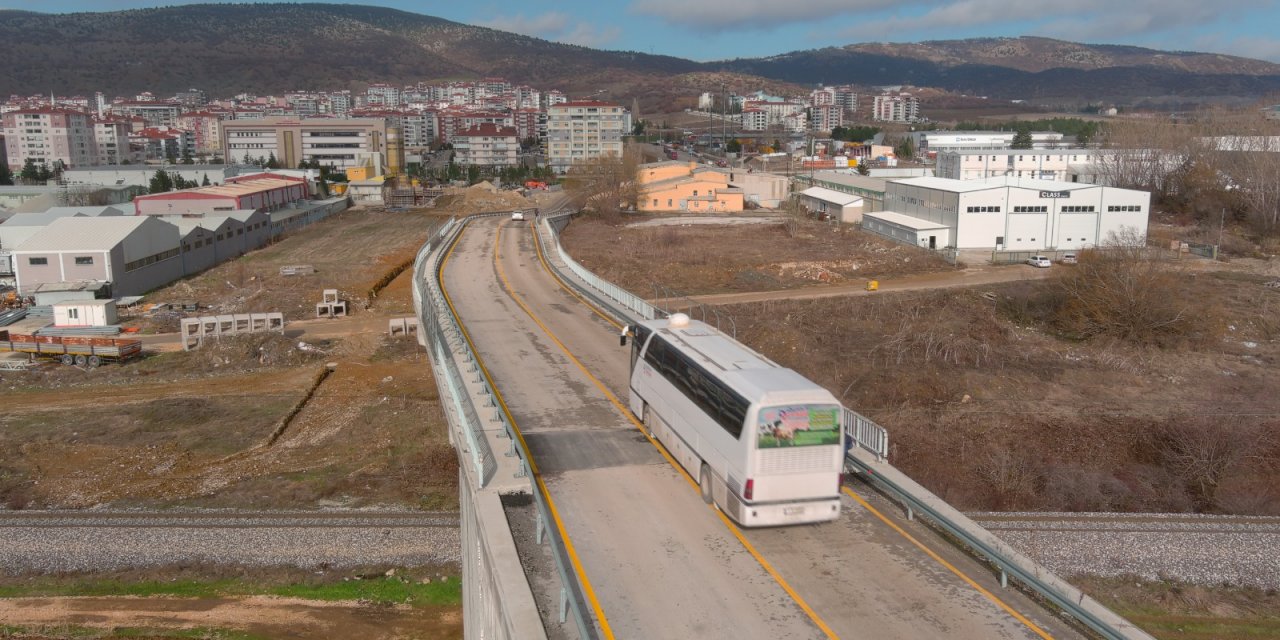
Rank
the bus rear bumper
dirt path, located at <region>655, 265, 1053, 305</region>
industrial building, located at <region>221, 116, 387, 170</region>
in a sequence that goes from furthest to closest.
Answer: industrial building, located at <region>221, 116, 387, 170</region> → dirt path, located at <region>655, 265, 1053, 305</region> → the bus rear bumper

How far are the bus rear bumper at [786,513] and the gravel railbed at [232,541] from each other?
8557 mm

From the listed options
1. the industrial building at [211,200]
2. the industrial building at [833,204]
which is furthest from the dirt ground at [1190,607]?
the industrial building at [211,200]

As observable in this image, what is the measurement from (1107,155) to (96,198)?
8484cm

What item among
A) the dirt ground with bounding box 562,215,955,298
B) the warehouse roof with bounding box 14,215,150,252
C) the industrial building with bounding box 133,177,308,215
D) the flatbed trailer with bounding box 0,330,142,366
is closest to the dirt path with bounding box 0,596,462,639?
the flatbed trailer with bounding box 0,330,142,366

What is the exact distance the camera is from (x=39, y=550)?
17984 millimetres

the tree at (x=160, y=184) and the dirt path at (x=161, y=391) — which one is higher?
the tree at (x=160, y=184)

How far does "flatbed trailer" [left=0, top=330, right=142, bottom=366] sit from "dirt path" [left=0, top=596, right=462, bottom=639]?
1701cm

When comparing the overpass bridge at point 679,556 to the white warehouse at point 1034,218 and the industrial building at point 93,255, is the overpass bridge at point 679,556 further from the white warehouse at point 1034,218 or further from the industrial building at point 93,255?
the white warehouse at point 1034,218

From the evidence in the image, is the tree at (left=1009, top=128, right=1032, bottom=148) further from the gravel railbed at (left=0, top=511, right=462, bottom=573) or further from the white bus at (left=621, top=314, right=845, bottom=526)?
the white bus at (left=621, top=314, right=845, bottom=526)

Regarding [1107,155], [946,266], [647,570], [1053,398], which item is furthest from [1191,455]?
[1107,155]

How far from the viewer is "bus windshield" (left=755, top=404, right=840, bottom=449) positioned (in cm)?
1096

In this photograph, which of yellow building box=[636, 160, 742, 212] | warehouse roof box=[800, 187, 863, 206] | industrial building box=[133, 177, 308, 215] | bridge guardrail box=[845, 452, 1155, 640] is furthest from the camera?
yellow building box=[636, 160, 742, 212]

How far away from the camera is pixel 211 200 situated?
64.9 m

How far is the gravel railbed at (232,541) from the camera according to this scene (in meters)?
17.7
